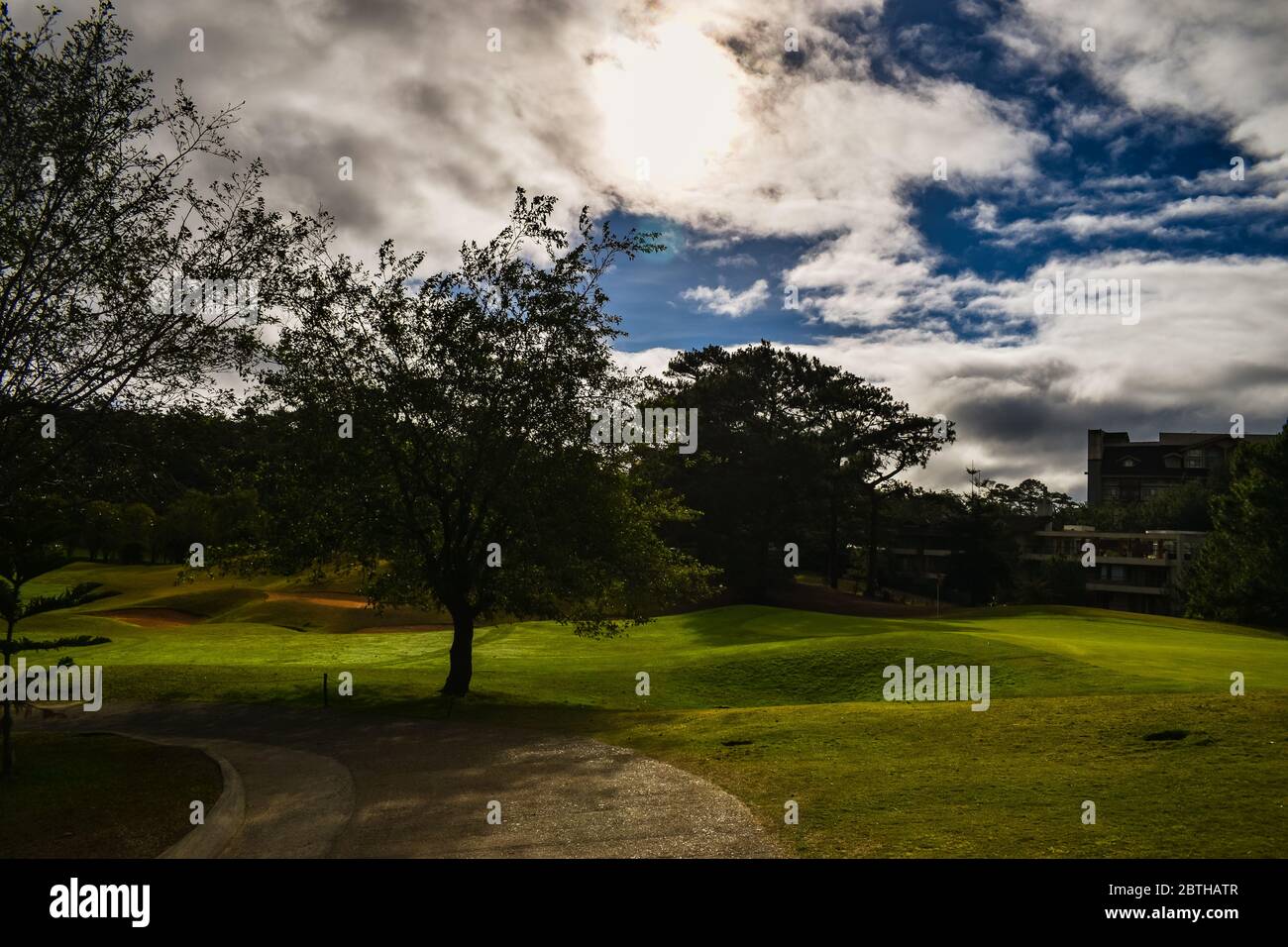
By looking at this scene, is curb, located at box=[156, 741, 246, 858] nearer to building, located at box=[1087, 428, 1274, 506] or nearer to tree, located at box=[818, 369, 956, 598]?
tree, located at box=[818, 369, 956, 598]

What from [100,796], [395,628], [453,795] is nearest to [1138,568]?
[395,628]

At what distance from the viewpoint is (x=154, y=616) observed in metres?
49.0

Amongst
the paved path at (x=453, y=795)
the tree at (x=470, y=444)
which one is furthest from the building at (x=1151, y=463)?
the paved path at (x=453, y=795)

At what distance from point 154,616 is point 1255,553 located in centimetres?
6953

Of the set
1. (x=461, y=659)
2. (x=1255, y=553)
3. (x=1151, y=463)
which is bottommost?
(x=461, y=659)

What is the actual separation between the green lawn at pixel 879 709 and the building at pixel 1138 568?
33.8 meters

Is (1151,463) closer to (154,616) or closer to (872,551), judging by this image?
(872,551)

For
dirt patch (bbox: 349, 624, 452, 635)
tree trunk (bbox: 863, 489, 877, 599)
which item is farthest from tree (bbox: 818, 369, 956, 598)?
dirt patch (bbox: 349, 624, 452, 635)

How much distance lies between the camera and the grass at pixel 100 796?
9.82 m

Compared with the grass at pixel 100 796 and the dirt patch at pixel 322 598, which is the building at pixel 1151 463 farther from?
the grass at pixel 100 796

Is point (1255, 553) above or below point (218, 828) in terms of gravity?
above
